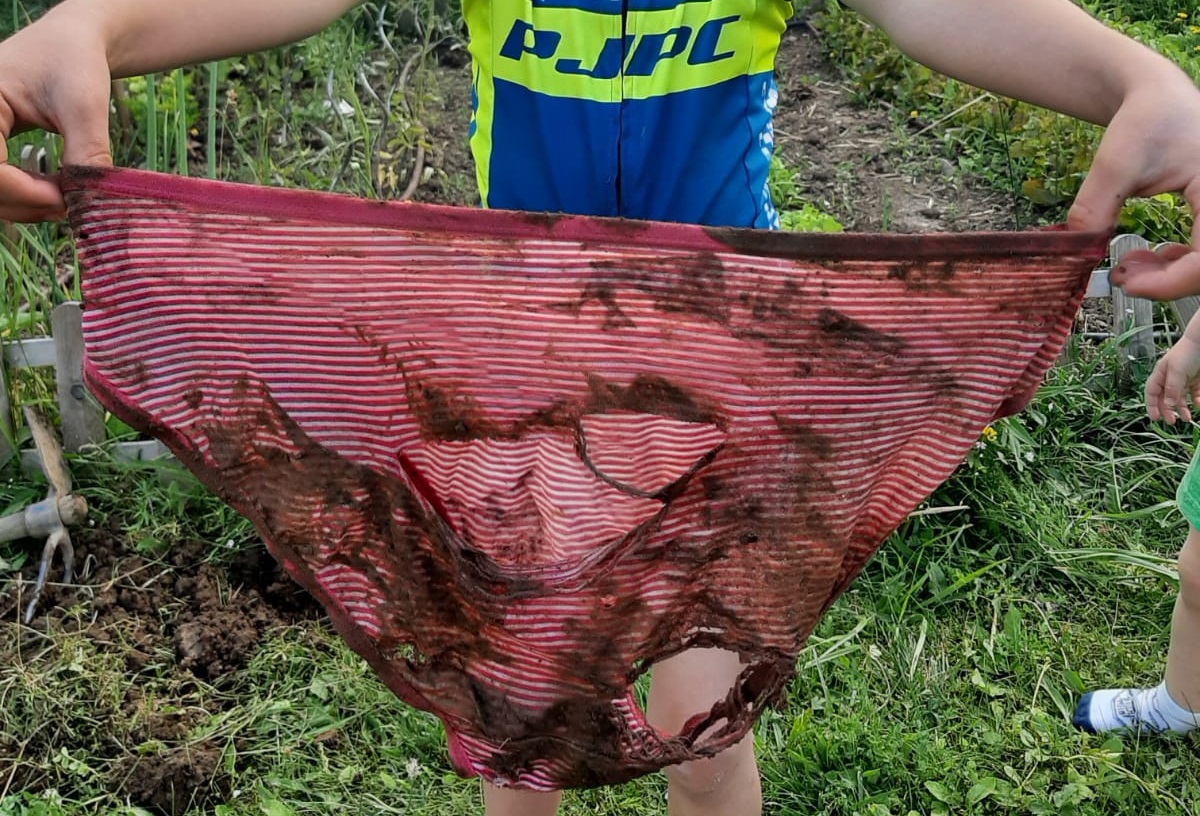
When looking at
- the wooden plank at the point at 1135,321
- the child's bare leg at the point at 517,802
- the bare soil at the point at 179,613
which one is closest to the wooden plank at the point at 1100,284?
the wooden plank at the point at 1135,321

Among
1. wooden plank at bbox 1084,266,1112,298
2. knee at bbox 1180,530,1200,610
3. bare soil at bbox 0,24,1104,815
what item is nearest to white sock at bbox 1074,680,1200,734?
knee at bbox 1180,530,1200,610

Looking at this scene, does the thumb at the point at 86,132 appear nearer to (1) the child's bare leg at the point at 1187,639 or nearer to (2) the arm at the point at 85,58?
(2) the arm at the point at 85,58

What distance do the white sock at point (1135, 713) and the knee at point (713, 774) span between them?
1100mm

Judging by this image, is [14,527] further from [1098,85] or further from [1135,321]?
[1135,321]

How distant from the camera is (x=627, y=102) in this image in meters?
1.60

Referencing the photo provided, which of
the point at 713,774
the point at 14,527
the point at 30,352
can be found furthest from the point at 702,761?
the point at 30,352

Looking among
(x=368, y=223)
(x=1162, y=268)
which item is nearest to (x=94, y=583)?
(x=368, y=223)

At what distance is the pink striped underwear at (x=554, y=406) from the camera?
1.31m

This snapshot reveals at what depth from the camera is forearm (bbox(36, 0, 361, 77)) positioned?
1.32 meters

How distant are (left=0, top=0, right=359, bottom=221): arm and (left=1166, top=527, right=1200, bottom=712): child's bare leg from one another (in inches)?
83.4

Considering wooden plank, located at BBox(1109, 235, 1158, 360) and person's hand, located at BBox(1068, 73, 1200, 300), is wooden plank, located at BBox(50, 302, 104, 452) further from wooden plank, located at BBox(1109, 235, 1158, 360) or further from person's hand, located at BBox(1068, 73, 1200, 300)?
wooden plank, located at BBox(1109, 235, 1158, 360)

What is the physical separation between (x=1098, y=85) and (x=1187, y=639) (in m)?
1.67

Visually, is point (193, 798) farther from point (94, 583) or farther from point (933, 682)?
point (933, 682)

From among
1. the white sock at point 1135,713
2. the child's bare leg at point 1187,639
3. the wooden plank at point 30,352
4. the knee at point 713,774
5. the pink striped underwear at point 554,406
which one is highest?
the pink striped underwear at point 554,406
